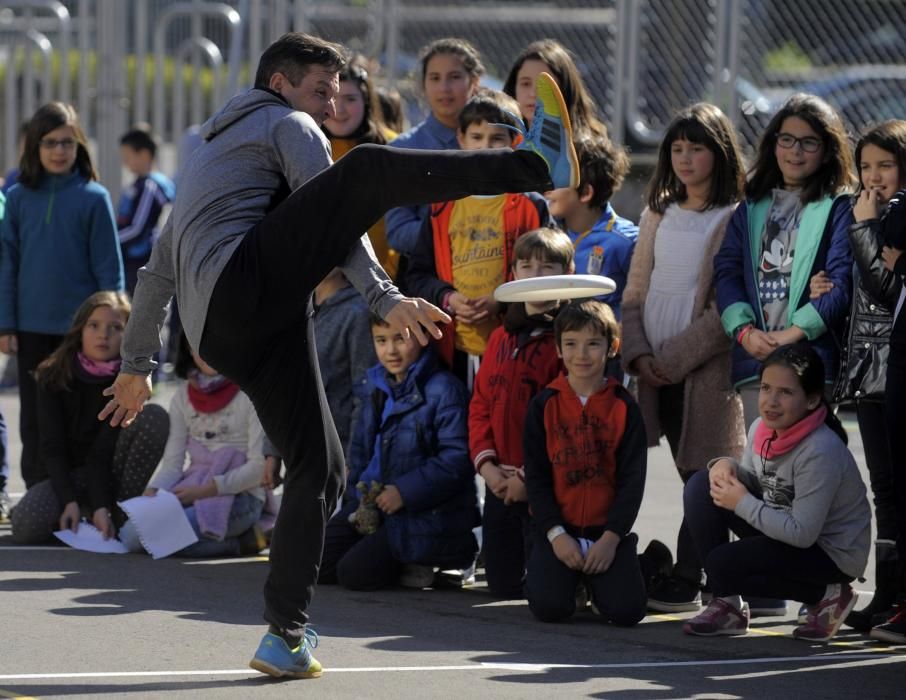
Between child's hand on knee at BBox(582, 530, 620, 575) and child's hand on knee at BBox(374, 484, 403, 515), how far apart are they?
89cm

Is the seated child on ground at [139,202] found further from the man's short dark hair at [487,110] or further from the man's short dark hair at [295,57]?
the man's short dark hair at [295,57]

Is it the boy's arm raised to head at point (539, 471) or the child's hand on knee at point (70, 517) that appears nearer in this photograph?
the boy's arm raised to head at point (539, 471)

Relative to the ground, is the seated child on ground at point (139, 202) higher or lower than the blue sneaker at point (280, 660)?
higher

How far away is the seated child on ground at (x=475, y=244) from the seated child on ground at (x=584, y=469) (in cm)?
58

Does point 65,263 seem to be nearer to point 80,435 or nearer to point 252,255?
point 80,435

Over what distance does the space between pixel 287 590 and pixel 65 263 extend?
368 centimetres

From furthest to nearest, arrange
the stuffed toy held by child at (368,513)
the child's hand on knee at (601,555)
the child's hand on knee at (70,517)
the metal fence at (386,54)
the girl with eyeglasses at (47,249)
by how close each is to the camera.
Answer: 1. the metal fence at (386,54)
2. the girl with eyeglasses at (47,249)
3. the child's hand on knee at (70,517)
4. the stuffed toy held by child at (368,513)
5. the child's hand on knee at (601,555)

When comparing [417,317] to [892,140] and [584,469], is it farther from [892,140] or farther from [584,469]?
[892,140]

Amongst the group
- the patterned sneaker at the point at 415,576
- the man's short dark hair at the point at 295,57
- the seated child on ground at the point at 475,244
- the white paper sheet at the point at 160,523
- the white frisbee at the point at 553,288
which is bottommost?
the patterned sneaker at the point at 415,576

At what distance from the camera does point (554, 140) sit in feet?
14.9

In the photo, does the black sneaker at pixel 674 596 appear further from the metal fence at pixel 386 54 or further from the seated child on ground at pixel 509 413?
the metal fence at pixel 386 54

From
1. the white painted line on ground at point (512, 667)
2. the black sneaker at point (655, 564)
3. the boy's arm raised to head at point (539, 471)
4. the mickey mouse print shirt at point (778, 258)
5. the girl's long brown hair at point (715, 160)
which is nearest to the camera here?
the white painted line on ground at point (512, 667)

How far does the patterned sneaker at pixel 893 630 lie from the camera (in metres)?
5.77

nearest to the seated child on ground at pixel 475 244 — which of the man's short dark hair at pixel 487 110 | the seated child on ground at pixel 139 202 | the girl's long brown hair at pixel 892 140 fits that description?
the man's short dark hair at pixel 487 110
